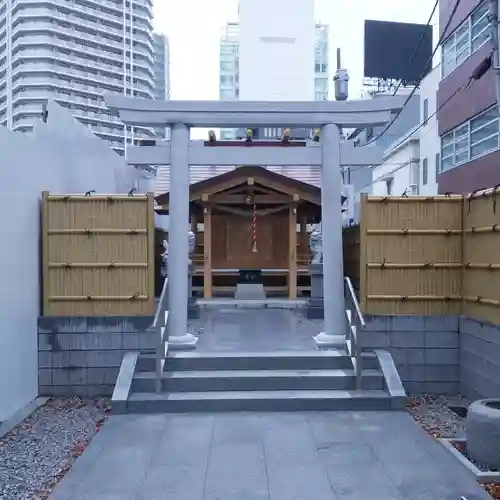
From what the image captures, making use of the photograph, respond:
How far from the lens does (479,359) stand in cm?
721

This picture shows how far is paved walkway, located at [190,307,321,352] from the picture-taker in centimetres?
861

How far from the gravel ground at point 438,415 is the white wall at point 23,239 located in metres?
4.58

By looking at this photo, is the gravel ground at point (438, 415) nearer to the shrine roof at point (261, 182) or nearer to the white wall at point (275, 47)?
the shrine roof at point (261, 182)

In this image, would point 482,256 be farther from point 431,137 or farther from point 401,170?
point 401,170

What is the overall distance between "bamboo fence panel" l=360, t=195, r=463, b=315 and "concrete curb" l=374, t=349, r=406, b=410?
0.62 m

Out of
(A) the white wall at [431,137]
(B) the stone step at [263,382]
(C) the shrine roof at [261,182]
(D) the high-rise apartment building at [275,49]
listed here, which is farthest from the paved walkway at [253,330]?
(D) the high-rise apartment building at [275,49]

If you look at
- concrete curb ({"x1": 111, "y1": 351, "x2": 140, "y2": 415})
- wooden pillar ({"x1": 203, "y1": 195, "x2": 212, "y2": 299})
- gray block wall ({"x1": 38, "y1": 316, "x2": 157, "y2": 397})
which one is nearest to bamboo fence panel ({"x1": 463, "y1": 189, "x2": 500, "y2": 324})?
gray block wall ({"x1": 38, "y1": 316, "x2": 157, "y2": 397})

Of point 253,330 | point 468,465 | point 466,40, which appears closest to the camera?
point 468,465

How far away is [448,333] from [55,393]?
519 cm

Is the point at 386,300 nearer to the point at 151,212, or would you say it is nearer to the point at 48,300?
the point at 151,212

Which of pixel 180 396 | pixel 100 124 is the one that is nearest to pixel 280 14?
pixel 180 396

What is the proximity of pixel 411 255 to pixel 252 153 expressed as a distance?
103 inches

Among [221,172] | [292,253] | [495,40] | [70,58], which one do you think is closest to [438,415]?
[495,40]

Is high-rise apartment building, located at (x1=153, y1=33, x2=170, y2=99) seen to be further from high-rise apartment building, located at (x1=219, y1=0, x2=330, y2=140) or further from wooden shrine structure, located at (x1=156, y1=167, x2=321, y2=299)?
wooden shrine structure, located at (x1=156, y1=167, x2=321, y2=299)
